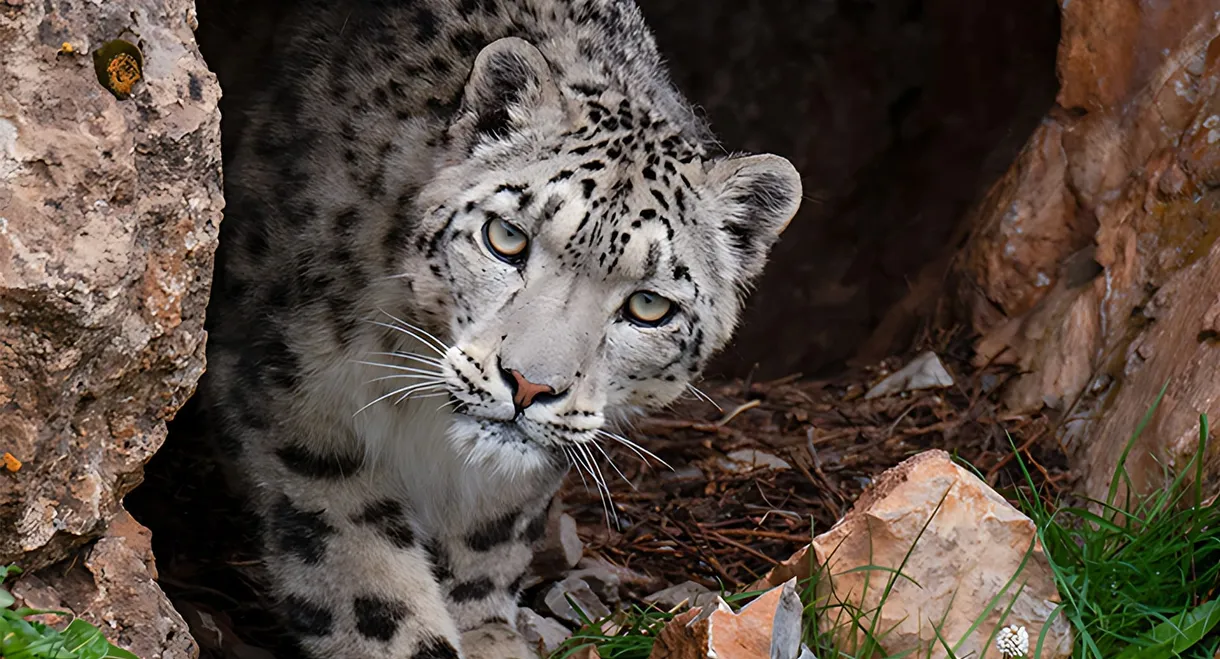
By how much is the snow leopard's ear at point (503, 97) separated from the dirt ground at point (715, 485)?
1.63 metres

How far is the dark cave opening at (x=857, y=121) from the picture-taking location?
731 centimetres

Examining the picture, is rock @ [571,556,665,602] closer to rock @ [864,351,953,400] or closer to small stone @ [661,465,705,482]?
small stone @ [661,465,705,482]

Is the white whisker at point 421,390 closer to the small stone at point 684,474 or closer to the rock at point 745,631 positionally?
the rock at point 745,631

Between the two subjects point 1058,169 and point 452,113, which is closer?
point 452,113

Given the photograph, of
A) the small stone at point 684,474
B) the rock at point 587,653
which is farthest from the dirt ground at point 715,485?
the rock at point 587,653

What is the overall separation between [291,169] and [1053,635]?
2.74 meters

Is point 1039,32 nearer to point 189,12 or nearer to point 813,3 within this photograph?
point 813,3

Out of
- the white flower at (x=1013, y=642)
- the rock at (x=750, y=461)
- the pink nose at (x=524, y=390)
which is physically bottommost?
the rock at (x=750, y=461)

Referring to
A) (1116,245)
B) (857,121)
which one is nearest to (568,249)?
(1116,245)

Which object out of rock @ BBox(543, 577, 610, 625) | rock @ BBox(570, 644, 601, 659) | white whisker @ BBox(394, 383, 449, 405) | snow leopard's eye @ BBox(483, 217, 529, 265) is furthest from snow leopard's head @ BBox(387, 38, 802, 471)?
Answer: rock @ BBox(543, 577, 610, 625)

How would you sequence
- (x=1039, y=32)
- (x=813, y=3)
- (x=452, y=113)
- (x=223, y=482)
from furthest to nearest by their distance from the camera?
(x=813, y=3) → (x=1039, y=32) → (x=223, y=482) → (x=452, y=113)

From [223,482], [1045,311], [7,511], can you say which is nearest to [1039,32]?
[1045,311]

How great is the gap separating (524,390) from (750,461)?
2.65 m

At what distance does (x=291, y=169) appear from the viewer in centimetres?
421
